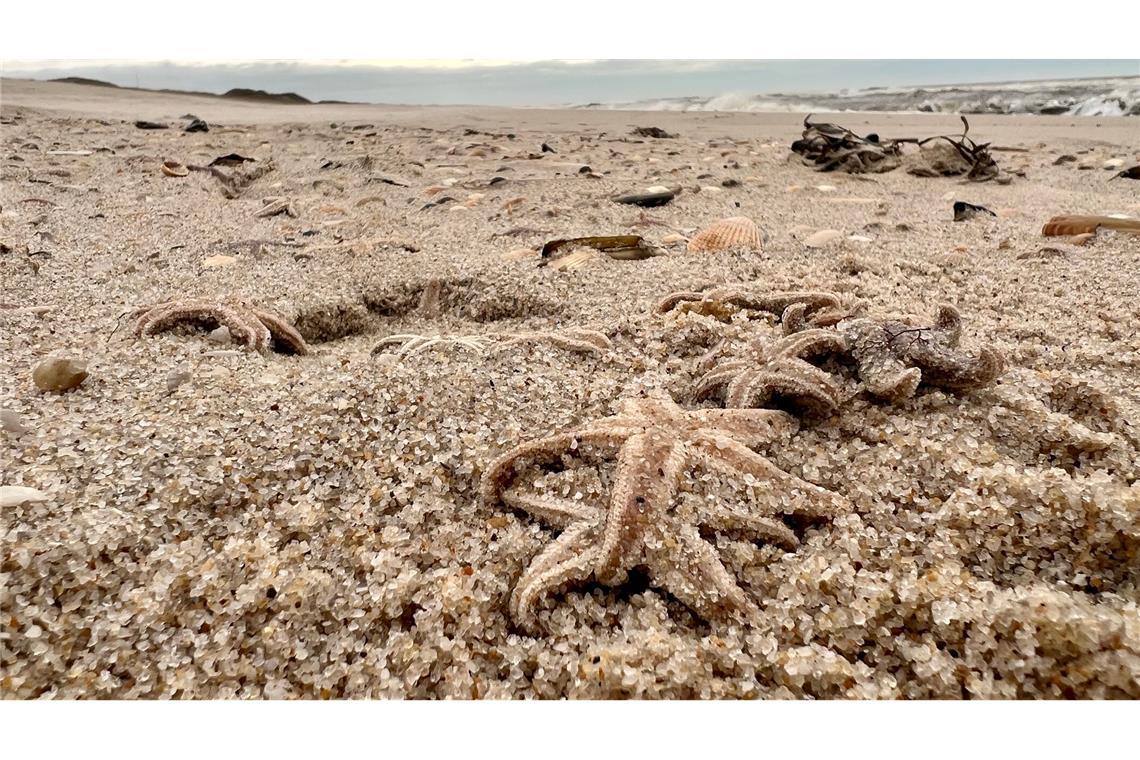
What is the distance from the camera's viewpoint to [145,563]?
173 centimetres

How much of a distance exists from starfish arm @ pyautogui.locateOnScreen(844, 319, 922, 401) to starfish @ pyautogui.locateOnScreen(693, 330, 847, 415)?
0.18 feet

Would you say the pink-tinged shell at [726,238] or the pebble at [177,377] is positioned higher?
the pink-tinged shell at [726,238]

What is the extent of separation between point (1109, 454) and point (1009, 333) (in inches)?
44.0

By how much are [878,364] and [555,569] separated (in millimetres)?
1325

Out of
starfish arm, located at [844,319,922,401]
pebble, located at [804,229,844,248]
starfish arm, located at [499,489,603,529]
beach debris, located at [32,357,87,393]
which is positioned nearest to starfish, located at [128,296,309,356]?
beach debris, located at [32,357,87,393]

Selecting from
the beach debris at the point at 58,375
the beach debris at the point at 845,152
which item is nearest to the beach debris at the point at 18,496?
the beach debris at the point at 58,375

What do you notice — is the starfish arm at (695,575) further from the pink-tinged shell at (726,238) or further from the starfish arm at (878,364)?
the pink-tinged shell at (726,238)

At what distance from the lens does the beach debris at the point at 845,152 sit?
27.8 feet

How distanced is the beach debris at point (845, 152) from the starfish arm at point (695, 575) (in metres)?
7.78

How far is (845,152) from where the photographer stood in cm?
868

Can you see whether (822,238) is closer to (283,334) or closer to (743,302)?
(743,302)

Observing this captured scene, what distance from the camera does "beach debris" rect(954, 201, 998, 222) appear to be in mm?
5664

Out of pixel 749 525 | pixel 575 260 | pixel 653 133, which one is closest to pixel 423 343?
pixel 575 260

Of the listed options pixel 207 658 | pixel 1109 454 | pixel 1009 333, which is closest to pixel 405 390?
pixel 207 658
